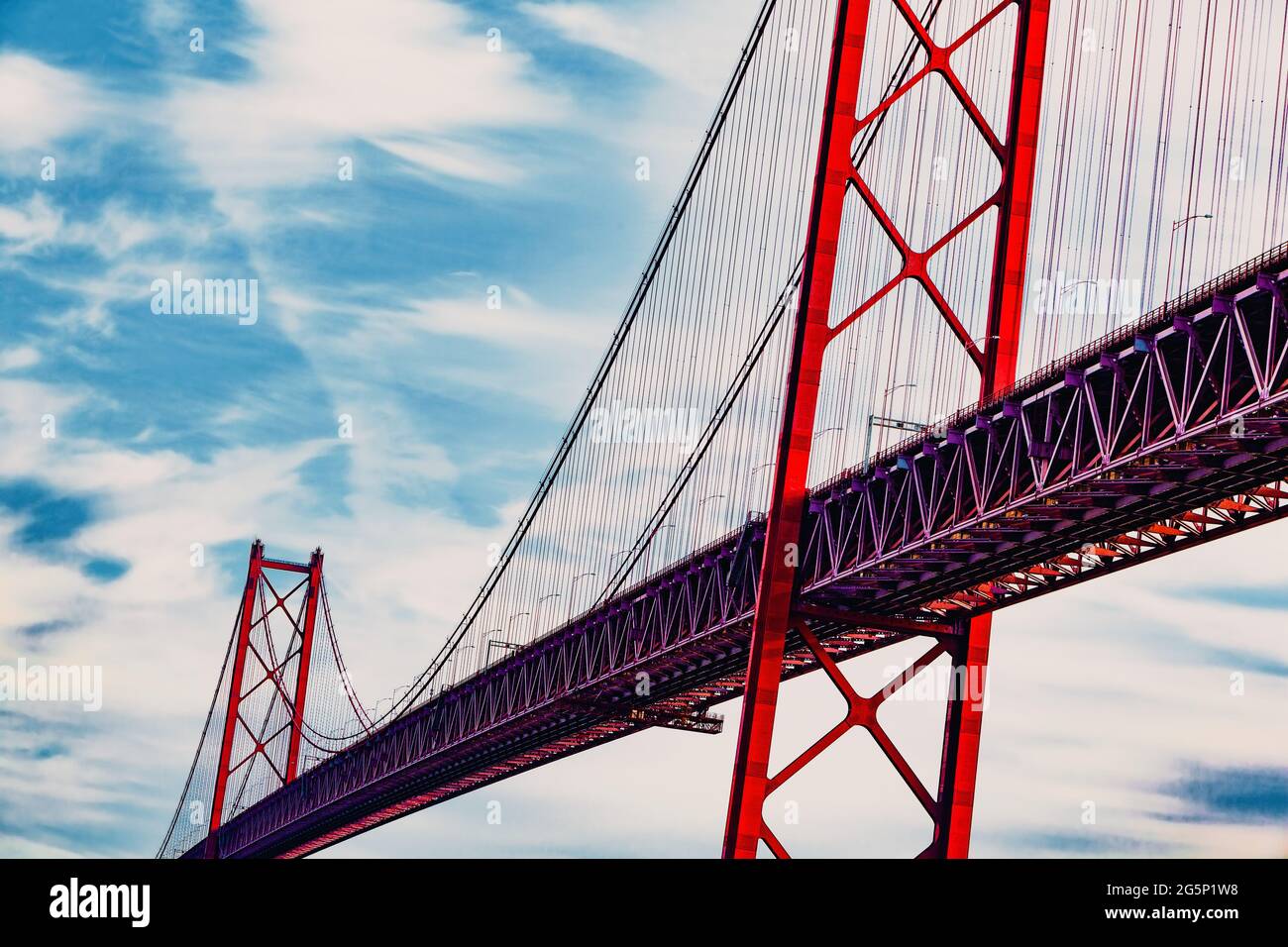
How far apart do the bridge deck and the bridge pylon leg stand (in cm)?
97

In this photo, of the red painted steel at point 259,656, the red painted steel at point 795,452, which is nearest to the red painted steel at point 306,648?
the red painted steel at point 259,656

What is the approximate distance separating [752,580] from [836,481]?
4.76 meters

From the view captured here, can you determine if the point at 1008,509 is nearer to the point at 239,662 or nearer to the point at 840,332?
the point at 840,332

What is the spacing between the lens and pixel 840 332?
123 feet

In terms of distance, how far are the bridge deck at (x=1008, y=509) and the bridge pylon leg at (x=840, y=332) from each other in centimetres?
97

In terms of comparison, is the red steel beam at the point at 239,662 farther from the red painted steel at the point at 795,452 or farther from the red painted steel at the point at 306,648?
the red painted steel at the point at 795,452

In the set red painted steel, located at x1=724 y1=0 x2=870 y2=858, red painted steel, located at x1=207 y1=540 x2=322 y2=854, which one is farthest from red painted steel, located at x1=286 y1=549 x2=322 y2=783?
red painted steel, located at x1=724 y1=0 x2=870 y2=858

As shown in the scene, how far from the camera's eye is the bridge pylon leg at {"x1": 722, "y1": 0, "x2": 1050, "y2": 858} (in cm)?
3566

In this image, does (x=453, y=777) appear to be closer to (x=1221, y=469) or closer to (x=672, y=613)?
(x=672, y=613)

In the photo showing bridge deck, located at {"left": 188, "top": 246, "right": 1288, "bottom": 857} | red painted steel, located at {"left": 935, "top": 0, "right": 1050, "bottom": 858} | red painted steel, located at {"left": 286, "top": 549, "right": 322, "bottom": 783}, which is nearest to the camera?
bridge deck, located at {"left": 188, "top": 246, "right": 1288, "bottom": 857}

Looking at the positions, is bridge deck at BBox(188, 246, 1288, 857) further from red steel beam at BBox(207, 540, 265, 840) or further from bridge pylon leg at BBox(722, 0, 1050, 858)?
red steel beam at BBox(207, 540, 265, 840)
